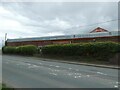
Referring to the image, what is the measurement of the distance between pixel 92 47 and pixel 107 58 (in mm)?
3279

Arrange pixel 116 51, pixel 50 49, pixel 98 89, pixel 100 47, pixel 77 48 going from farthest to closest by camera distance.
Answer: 1. pixel 50 49
2. pixel 77 48
3. pixel 100 47
4. pixel 116 51
5. pixel 98 89

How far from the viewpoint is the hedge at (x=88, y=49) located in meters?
29.8

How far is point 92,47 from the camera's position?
32.6m

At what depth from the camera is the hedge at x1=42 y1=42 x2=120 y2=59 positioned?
29.8 m

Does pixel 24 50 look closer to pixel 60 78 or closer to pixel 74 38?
pixel 74 38

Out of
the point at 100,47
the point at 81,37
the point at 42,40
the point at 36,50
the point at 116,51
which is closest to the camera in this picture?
the point at 116,51

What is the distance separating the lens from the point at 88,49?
3312cm

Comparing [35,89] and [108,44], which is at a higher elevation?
[108,44]

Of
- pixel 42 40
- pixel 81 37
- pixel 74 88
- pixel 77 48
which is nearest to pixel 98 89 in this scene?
pixel 74 88

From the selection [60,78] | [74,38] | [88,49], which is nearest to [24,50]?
[74,38]

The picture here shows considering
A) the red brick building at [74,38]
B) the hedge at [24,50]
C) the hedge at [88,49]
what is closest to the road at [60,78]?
the hedge at [88,49]

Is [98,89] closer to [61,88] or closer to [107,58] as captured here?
[61,88]

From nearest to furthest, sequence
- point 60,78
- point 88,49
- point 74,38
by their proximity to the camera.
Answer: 1. point 60,78
2. point 88,49
3. point 74,38

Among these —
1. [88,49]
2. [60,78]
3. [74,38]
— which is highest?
[74,38]
